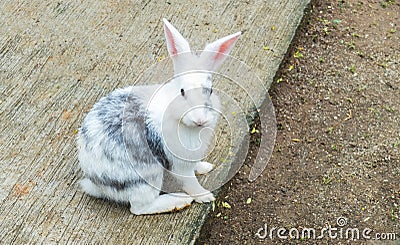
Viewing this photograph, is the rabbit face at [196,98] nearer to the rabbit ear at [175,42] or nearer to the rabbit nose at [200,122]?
the rabbit nose at [200,122]

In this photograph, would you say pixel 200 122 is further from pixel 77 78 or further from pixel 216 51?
pixel 77 78

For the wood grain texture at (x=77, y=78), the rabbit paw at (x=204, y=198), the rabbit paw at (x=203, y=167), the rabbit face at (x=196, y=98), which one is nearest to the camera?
the rabbit face at (x=196, y=98)

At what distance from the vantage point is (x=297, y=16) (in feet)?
13.4

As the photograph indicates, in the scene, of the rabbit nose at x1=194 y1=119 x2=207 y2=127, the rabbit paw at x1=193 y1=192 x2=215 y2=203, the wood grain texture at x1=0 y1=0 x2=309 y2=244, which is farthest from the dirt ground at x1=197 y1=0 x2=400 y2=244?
the rabbit nose at x1=194 y1=119 x2=207 y2=127

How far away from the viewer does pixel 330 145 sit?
375 centimetres

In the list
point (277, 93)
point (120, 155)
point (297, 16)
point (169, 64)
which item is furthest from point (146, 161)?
point (297, 16)

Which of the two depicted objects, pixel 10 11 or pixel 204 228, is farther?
pixel 10 11

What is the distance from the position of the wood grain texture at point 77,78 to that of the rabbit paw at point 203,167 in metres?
0.09

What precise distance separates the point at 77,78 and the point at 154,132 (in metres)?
1.07

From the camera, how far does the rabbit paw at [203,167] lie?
10.1 ft

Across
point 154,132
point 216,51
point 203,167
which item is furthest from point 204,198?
point 216,51

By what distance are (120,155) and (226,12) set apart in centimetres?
178

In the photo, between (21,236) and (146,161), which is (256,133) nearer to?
(146,161)

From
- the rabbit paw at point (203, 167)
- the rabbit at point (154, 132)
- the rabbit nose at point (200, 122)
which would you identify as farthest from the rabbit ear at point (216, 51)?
the rabbit paw at point (203, 167)
